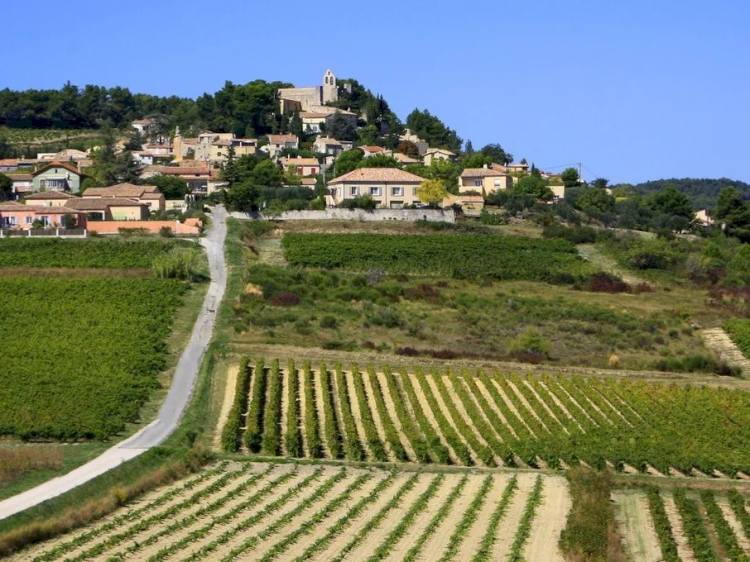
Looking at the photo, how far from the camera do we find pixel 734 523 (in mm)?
33219

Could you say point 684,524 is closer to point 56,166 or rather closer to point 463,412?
point 463,412

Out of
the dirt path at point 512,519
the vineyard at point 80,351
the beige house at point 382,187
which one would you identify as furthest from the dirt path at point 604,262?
the dirt path at point 512,519

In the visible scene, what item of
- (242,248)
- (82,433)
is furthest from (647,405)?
(242,248)

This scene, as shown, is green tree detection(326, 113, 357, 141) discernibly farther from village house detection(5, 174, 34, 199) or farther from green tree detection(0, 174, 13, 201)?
green tree detection(0, 174, 13, 201)

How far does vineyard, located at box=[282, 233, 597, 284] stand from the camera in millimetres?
74125

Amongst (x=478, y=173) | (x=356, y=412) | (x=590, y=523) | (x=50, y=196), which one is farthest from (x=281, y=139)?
(x=590, y=523)

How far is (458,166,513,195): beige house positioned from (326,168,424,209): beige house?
1511 centimetres

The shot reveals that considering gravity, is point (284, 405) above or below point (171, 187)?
below

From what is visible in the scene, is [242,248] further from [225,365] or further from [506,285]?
[225,365]

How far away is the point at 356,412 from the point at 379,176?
154ft

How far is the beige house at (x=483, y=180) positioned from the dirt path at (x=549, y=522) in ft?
226

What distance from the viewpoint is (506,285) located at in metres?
72.6

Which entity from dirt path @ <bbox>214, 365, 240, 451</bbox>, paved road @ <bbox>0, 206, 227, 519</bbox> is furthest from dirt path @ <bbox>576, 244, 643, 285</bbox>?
dirt path @ <bbox>214, 365, 240, 451</bbox>

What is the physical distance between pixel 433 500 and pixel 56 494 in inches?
365
